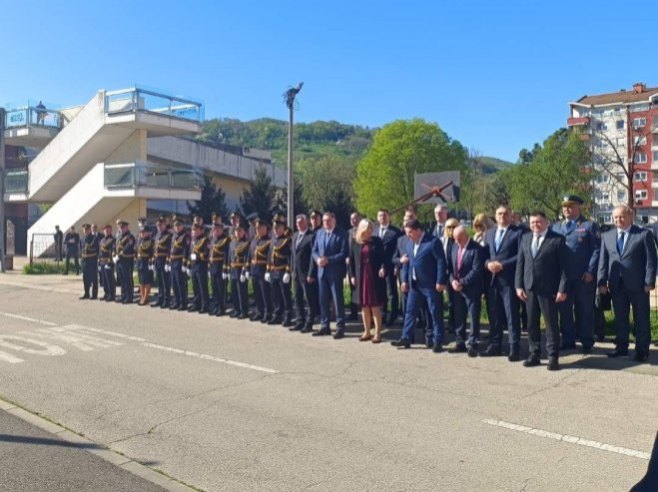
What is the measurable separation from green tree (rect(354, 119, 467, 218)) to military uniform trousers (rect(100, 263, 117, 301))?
44.7 meters

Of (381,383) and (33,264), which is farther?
(33,264)

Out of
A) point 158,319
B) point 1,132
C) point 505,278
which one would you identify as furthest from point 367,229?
point 1,132

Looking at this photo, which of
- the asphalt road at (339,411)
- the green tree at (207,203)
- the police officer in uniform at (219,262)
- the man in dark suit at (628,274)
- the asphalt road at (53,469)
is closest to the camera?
the asphalt road at (53,469)

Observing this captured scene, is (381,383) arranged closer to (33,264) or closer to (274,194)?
(33,264)

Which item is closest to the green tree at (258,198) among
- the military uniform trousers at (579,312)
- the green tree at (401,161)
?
the green tree at (401,161)

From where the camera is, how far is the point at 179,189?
27.7 meters

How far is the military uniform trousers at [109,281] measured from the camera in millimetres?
15797

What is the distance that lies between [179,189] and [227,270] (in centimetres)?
1580

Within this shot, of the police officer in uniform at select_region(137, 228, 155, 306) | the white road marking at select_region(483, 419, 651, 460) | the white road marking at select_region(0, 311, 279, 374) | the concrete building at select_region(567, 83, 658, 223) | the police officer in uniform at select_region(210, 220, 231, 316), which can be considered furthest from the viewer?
the concrete building at select_region(567, 83, 658, 223)

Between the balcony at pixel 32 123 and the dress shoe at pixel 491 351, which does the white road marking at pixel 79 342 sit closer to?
the dress shoe at pixel 491 351

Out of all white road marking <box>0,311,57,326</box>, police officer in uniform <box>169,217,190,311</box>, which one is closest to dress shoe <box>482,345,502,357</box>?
police officer in uniform <box>169,217,190,311</box>

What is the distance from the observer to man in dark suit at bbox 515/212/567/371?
7891mm

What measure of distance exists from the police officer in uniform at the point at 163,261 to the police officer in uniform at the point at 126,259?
37.5 inches

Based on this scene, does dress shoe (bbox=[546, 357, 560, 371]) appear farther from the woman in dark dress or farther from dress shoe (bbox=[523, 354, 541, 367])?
the woman in dark dress
